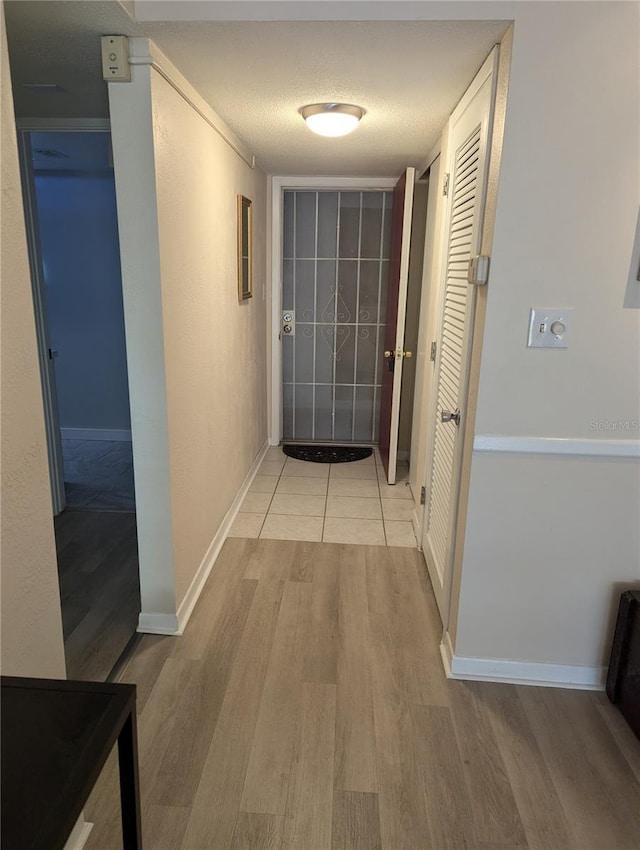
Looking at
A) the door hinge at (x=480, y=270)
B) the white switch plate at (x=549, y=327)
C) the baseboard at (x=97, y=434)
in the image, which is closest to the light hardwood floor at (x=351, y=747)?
the white switch plate at (x=549, y=327)

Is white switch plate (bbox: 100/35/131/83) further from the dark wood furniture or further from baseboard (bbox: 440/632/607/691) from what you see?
baseboard (bbox: 440/632/607/691)

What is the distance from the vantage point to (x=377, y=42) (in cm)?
168

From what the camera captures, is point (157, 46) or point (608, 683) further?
point (608, 683)

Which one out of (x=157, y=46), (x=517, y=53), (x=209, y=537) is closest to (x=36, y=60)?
(x=157, y=46)

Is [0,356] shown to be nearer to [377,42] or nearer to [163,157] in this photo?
[163,157]

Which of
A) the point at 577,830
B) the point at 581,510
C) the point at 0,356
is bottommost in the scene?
the point at 577,830

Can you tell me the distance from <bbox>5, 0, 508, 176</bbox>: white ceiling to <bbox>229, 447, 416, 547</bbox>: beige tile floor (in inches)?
82.1

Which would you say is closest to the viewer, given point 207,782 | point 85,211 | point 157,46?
point 207,782

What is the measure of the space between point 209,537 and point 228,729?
1.08 metres

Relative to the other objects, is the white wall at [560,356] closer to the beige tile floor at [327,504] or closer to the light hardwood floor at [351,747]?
the light hardwood floor at [351,747]

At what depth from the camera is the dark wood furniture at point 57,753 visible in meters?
0.77

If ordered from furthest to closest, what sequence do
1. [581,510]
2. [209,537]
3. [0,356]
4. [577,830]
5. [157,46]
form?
[209,537] → [581,510] → [157,46] → [577,830] → [0,356]

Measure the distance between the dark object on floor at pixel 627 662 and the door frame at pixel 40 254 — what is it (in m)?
2.29

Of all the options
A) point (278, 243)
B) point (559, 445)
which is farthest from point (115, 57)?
point (278, 243)
